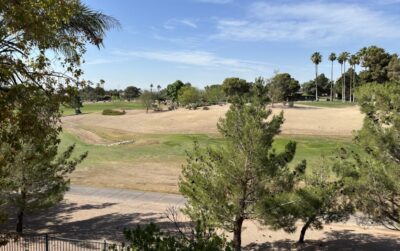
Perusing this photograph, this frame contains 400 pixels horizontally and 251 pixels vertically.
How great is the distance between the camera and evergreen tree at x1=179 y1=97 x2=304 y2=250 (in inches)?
588

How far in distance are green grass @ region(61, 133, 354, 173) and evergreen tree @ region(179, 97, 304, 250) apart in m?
26.2

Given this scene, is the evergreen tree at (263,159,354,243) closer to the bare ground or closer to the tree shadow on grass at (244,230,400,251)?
the tree shadow on grass at (244,230,400,251)

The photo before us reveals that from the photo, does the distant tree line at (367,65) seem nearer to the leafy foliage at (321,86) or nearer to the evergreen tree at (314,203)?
the leafy foliage at (321,86)

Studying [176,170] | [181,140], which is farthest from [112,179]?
[181,140]

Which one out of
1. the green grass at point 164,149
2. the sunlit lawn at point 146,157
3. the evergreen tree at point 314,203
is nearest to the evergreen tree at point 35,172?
the evergreen tree at point 314,203

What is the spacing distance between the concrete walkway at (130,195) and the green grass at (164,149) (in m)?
12.1

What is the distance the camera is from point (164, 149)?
54062mm

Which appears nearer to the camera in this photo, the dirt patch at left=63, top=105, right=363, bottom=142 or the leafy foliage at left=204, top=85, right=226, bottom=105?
the dirt patch at left=63, top=105, right=363, bottom=142

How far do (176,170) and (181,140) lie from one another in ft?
69.2

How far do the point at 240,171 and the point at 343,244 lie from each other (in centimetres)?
715

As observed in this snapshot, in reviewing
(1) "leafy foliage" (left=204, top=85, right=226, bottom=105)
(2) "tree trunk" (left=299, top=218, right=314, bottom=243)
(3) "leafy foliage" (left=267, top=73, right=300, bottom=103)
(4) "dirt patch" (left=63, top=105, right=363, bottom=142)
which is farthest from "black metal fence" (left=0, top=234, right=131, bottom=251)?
(1) "leafy foliage" (left=204, top=85, right=226, bottom=105)

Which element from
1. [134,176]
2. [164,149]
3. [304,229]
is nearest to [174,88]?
[164,149]

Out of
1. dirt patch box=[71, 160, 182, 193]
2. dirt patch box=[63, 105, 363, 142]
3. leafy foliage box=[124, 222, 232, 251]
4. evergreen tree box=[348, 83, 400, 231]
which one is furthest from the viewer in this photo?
dirt patch box=[63, 105, 363, 142]

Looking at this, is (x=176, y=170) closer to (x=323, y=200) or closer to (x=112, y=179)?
(x=112, y=179)
